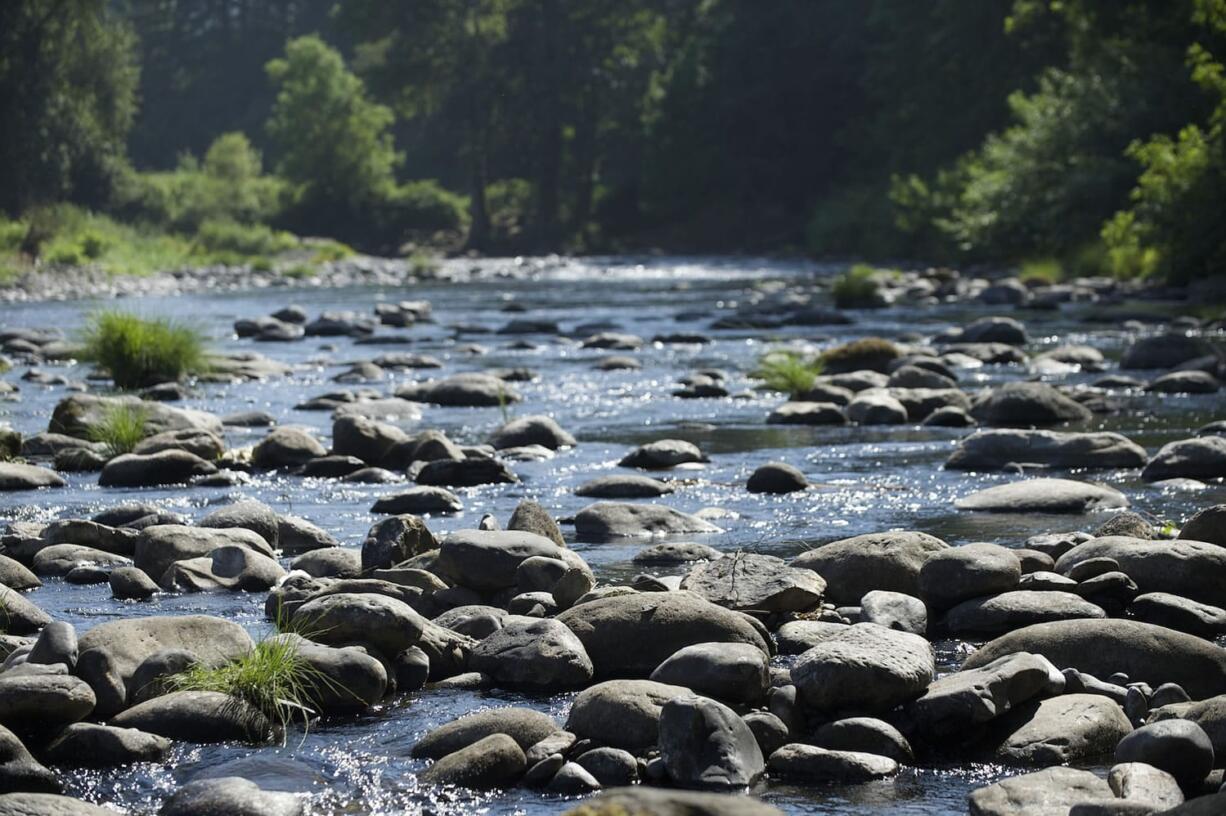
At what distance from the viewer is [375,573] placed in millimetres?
6684

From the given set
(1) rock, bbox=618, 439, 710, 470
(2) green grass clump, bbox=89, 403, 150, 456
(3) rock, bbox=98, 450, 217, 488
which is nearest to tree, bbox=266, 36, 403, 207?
(2) green grass clump, bbox=89, 403, 150, 456

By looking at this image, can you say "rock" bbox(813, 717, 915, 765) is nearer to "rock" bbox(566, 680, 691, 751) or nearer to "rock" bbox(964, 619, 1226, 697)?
"rock" bbox(566, 680, 691, 751)

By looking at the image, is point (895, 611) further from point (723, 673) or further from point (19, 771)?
point (19, 771)

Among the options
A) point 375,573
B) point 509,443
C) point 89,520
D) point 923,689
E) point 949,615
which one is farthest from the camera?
point 509,443

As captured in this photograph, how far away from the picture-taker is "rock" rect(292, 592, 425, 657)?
18.4 feet

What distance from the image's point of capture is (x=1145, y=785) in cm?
425

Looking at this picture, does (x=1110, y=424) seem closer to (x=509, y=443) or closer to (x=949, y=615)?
(x=509, y=443)

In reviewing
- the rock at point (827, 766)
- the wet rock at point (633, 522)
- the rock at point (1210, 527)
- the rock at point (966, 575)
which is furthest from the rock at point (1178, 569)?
the wet rock at point (633, 522)

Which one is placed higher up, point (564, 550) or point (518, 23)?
point (518, 23)

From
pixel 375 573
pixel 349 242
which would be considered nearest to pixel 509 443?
pixel 375 573

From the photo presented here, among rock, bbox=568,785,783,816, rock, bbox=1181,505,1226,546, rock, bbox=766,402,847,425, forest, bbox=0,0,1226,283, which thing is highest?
forest, bbox=0,0,1226,283

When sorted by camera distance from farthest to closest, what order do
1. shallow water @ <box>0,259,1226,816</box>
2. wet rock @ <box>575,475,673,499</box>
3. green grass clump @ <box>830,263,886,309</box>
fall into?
1. green grass clump @ <box>830,263,886,309</box>
2. wet rock @ <box>575,475,673,499</box>
3. shallow water @ <box>0,259,1226,816</box>

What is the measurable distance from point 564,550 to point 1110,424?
21.3 ft

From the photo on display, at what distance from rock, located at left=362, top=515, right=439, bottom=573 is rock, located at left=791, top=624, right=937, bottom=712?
95.1 inches
